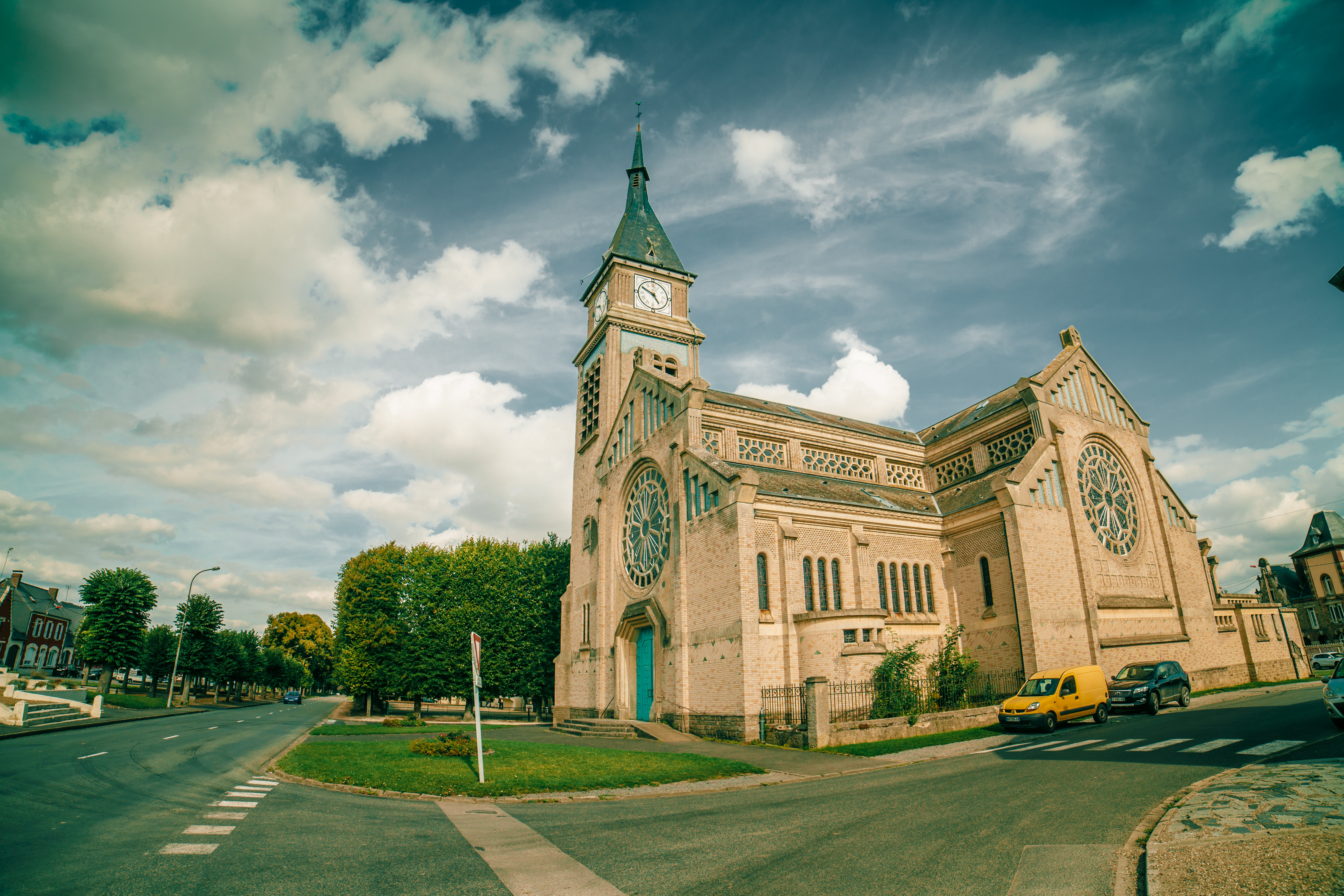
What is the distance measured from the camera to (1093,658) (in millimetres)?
25484

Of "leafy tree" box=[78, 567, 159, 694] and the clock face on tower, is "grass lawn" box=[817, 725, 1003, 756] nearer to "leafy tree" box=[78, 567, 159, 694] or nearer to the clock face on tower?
the clock face on tower

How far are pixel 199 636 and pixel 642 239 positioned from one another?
49798 millimetres

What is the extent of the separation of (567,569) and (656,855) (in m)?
37.1

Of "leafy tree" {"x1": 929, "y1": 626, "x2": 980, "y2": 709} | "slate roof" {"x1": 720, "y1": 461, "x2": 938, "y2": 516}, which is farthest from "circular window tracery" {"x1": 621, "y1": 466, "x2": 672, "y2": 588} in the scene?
"leafy tree" {"x1": 929, "y1": 626, "x2": 980, "y2": 709}

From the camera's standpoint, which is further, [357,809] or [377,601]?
[377,601]

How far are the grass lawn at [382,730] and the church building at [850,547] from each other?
580cm

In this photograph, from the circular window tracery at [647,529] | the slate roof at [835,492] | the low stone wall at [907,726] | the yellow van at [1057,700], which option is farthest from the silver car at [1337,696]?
the circular window tracery at [647,529]

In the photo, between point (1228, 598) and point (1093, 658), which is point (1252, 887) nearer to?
point (1093, 658)

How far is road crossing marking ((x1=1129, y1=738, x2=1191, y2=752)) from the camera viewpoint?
13578mm

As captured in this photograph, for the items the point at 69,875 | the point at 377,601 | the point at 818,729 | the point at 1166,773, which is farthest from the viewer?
the point at 377,601

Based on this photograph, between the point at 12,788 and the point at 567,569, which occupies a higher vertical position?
the point at 567,569

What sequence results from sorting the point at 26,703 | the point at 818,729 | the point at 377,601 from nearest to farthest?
the point at 818,729
the point at 26,703
the point at 377,601

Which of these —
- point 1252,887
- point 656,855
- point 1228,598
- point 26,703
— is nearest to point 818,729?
point 656,855

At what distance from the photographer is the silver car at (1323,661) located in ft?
141
